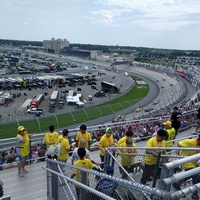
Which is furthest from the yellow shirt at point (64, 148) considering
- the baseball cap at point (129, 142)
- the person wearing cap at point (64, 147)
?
the baseball cap at point (129, 142)

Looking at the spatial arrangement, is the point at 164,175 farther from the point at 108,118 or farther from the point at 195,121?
the point at 108,118

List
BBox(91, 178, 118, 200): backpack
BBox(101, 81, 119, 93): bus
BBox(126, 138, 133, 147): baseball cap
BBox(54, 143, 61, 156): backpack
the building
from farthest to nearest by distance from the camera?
1. the building
2. BBox(101, 81, 119, 93): bus
3. BBox(54, 143, 61, 156): backpack
4. BBox(126, 138, 133, 147): baseball cap
5. BBox(91, 178, 118, 200): backpack

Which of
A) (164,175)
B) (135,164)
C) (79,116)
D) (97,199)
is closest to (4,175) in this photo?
(135,164)

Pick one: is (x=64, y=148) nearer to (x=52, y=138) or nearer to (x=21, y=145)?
(x=52, y=138)

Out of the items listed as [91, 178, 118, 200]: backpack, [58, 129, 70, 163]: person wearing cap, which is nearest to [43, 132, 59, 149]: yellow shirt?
[58, 129, 70, 163]: person wearing cap

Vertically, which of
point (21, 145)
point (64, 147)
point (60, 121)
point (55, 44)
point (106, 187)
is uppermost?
point (55, 44)

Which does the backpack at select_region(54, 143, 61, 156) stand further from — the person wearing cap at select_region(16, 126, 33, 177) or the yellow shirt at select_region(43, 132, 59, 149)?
the person wearing cap at select_region(16, 126, 33, 177)

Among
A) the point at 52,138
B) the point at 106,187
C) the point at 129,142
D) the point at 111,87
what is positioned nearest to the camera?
the point at 106,187

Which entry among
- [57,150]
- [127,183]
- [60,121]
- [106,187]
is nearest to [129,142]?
[57,150]

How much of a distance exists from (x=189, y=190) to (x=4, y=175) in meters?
5.66

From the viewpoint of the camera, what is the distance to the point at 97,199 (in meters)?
3.29

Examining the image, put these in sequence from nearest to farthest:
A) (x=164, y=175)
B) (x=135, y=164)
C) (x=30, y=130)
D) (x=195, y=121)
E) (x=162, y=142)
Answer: (x=164, y=175) < (x=162, y=142) < (x=135, y=164) < (x=195, y=121) < (x=30, y=130)

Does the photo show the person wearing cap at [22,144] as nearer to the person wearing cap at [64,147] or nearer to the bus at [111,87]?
the person wearing cap at [64,147]

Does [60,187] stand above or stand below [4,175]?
above
